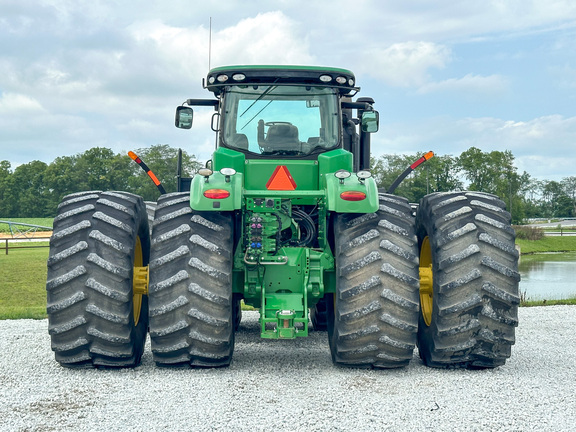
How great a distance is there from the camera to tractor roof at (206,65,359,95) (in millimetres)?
6785

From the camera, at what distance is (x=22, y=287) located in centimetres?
1859

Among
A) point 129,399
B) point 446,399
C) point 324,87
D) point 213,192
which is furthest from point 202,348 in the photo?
point 324,87

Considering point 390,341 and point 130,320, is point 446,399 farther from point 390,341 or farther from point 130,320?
point 130,320

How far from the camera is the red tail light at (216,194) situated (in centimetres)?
595

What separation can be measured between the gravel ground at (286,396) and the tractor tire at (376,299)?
0.70ft

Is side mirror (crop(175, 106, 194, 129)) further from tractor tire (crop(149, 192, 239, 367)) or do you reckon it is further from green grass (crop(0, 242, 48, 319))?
green grass (crop(0, 242, 48, 319))

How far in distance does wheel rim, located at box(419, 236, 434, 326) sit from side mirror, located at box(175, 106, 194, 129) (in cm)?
290

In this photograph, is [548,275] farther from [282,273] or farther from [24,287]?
[282,273]

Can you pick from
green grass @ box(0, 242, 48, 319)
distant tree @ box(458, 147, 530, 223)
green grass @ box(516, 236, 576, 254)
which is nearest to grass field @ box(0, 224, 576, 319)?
green grass @ box(0, 242, 48, 319)

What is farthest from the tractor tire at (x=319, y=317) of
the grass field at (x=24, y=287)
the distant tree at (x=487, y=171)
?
the distant tree at (x=487, y=171)

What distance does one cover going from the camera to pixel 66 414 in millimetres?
4672

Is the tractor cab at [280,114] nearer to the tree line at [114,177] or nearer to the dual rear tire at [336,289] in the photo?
the dual rear tire at [336,289]

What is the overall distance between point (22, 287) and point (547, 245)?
48.2 meters

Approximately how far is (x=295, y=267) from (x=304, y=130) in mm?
1637
